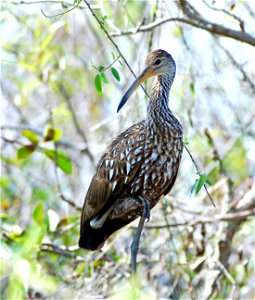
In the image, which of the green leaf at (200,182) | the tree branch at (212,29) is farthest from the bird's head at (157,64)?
the green leaf at (200,182)

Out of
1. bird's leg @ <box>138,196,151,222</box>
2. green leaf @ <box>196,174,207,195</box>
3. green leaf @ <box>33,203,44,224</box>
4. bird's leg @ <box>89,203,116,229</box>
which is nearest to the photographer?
green leaf @ <box>196,174,207,195</box>

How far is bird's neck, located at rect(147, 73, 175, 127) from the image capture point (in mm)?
4836

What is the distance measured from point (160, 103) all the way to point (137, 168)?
44 cm

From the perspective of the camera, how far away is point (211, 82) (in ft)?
21.7

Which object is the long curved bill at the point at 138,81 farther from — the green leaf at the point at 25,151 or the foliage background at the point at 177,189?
the green leaf at the point at 25,151

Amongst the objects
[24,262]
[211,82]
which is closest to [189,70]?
[211,82]

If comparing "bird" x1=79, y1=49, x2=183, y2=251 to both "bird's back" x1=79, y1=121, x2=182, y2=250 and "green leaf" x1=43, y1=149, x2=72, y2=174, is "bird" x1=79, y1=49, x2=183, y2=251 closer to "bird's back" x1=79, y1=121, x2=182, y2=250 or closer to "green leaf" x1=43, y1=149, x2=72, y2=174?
"bird's back" x1=79, y1=121, x2=182, y2=250

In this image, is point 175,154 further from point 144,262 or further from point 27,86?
point 27,86

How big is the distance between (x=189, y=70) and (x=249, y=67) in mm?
714

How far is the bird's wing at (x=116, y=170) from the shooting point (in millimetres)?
4770

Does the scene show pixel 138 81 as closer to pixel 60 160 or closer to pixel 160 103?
pixel 160 103

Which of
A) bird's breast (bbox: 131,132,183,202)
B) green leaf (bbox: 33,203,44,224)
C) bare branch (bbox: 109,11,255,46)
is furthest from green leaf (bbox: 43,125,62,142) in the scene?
bird's breast (bbox: 131,132,183,202)

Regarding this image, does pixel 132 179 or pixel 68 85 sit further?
pixel 68 85

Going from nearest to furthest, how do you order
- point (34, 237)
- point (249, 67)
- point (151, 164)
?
point (34, 237), point (151, 164), point (249, 67)
